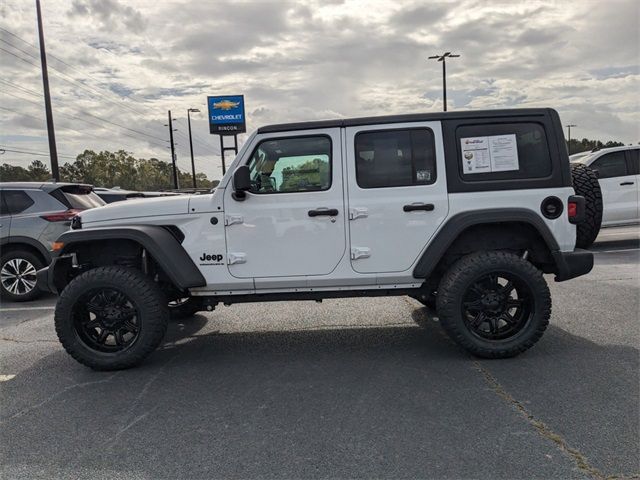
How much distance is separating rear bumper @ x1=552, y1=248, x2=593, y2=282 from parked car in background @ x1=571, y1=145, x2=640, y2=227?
6.34 m

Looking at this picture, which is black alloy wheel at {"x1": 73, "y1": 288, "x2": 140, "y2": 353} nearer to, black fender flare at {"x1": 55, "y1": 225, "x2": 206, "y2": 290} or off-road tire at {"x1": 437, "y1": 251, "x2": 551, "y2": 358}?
black fender flare at {"x1": 55, "y1": 225, "x2": 206, "y2": 290}

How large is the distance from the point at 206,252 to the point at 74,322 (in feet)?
4.24

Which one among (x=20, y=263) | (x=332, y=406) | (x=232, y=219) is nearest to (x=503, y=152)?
(x=232, y=219)

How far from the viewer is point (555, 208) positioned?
406 centimetres

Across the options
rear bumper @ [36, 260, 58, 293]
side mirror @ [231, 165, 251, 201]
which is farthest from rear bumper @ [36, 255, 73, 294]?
side mirror @ [231, 165, 251, 201]

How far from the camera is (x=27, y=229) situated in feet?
22.6

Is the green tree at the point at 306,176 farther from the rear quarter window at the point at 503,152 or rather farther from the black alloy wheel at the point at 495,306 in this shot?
the black alloy wheel at the point at 495,306

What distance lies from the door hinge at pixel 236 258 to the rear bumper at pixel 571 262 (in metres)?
2.68

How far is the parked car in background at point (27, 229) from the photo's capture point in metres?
6.90

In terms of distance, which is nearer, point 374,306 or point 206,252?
point 206,252

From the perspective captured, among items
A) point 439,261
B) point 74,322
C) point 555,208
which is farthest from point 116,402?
point 555,208

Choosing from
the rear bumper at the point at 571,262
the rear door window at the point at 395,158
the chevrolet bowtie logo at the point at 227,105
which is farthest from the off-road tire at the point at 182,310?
the chevrolet bowtie logo at the point at 227,105

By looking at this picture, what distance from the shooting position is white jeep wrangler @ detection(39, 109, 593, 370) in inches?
158

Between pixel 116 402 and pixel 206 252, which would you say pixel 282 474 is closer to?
pixel 116 402
